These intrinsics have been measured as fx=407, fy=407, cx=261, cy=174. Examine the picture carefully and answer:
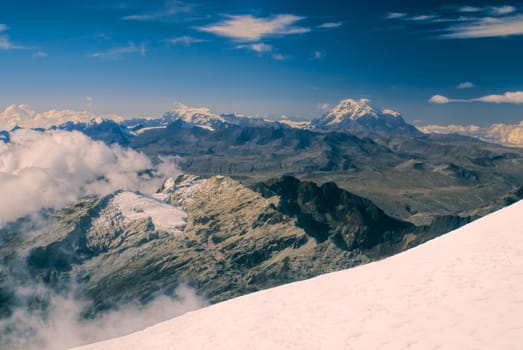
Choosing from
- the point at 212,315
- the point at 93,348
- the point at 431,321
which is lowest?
the point at 93,348

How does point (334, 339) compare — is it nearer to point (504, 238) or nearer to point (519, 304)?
point (519, 304)

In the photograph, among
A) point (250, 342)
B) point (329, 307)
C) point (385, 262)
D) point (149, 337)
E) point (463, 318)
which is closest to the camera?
point (463, 318)

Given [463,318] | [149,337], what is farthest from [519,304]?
[149,337]

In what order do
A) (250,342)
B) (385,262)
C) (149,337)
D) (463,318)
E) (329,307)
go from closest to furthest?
1. (463,318)
2. (250,342)
3. (329,307)
4. (149,337)
5. (385,262)

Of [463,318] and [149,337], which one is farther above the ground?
[463,318]

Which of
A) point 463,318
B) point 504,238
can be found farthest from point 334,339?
point 504,238

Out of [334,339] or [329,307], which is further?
[329,307]

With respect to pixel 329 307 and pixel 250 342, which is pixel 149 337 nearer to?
pixel 250 342
